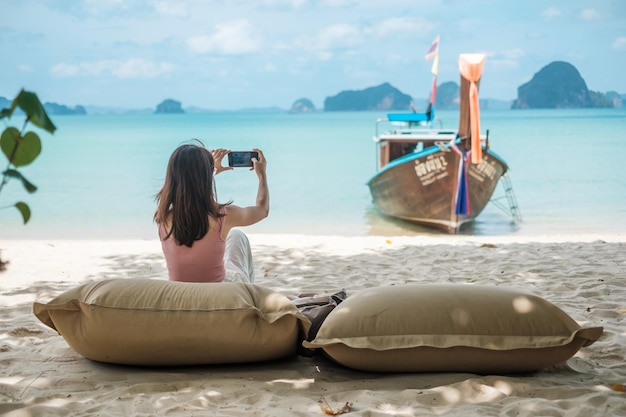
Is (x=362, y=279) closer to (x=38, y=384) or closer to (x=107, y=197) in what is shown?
(x=38, y=384)

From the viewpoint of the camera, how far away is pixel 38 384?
2.89m

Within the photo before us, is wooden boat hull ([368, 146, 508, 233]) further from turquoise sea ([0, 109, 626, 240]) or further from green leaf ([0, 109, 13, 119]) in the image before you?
green leaf ([0, 109, 13, 119])

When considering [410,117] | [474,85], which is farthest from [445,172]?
[410,117]

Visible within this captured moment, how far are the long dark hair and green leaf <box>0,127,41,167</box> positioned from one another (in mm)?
1938

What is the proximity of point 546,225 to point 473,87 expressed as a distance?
11.8 ft

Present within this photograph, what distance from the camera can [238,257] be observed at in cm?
397

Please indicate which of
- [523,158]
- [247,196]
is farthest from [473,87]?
[523,158]

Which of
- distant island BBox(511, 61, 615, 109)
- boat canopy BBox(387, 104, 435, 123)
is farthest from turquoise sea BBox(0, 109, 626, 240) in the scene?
distant island BBox(511, 61, 615, 109)

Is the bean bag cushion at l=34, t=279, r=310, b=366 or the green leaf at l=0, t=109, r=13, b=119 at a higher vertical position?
the green leaf at l=0, t=109, r=13, b=119

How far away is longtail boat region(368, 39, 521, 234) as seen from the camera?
30.2 feet

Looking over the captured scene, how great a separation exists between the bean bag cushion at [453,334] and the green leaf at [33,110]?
5.83 ft

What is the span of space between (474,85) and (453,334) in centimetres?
675

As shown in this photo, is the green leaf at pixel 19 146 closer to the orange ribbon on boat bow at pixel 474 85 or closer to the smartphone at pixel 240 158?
the smartphone at pixel 240 158

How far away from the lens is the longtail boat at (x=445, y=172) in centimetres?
921
